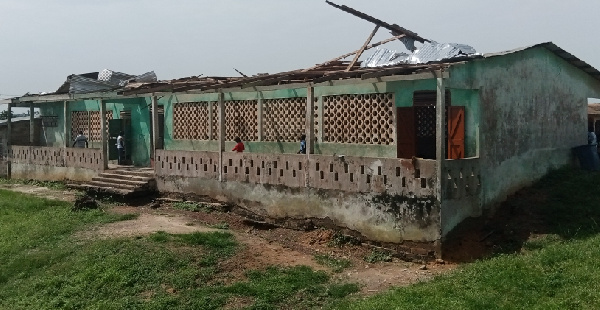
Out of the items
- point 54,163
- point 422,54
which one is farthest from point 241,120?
point 54,163

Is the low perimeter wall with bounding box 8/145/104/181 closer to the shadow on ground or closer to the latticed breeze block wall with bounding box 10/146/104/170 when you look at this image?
the latticed breeze block wall with bounding box 10/146/104/170

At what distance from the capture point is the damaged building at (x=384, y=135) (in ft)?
30.5

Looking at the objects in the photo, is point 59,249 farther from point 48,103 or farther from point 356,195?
point 48,103

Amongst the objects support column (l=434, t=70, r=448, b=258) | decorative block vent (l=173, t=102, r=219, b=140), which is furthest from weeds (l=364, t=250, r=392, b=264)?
decorative block vent (l=173, t=102, r=219, b=140)

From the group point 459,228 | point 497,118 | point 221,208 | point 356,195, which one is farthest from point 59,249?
point 497,118

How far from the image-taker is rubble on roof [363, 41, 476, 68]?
1196 cm

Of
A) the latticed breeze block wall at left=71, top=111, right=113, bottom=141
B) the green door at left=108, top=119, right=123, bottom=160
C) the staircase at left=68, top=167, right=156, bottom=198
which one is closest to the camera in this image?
the staircase at left=68, top=167, right=156, bottom=198

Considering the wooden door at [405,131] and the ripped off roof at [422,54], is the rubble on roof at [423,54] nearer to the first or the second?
the ripped off roof at [422,54]

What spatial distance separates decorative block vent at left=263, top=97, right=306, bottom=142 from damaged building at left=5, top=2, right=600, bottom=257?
25 millimetres

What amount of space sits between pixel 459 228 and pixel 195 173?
657 cm

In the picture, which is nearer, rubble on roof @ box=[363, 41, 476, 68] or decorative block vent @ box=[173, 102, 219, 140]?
rubble on roof @ box=[363, 41, 476, 68]

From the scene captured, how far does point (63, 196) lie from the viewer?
49.5ft

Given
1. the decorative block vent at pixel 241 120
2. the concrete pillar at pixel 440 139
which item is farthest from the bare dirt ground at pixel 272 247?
the decorative block vent at pixel 241 120

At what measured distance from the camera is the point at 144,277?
8281 millimetres
